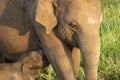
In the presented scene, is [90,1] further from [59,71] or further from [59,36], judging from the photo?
[59,71]

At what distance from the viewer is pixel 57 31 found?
394cm

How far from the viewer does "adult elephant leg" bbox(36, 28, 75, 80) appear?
4004mm

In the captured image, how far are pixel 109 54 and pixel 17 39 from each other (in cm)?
110

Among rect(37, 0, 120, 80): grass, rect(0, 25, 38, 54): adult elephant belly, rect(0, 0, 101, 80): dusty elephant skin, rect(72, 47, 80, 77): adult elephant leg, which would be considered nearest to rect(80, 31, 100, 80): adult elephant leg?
rect(0, 0, 101, 80): dusty elephant skin

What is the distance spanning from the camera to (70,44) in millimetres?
3963

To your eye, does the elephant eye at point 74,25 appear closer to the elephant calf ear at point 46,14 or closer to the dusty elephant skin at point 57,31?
the dusty elephant skin at point 57,31

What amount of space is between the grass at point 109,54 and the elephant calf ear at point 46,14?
3.49ft

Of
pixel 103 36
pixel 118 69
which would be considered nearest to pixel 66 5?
pixel 118 69

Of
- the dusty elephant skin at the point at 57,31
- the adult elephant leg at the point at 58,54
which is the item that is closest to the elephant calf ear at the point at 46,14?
the dusty elephant skin at the point at 57,31

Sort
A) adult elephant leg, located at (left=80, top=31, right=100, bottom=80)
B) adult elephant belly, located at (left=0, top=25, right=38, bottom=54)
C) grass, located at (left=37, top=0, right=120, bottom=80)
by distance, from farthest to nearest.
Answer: grass, located at (left=37, top=0, right=120, bottom=80)
adult elephant belly, located at (left=0, top=25, right=38, bottom=54)
adult elephant leg, located at (left=80, top=31, right=100, bottom=80)

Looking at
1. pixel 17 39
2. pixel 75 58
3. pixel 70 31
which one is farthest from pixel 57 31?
pixel 17 39

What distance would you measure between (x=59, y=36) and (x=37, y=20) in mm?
198

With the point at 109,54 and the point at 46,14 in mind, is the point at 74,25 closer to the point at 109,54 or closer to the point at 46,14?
the point at 46,14

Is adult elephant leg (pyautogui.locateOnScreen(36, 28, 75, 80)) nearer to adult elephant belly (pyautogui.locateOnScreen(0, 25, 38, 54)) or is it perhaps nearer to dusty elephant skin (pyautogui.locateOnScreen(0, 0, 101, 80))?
dusty elephant skin (pyautogui.locateOnScreen(0, 0, 101, 80))
